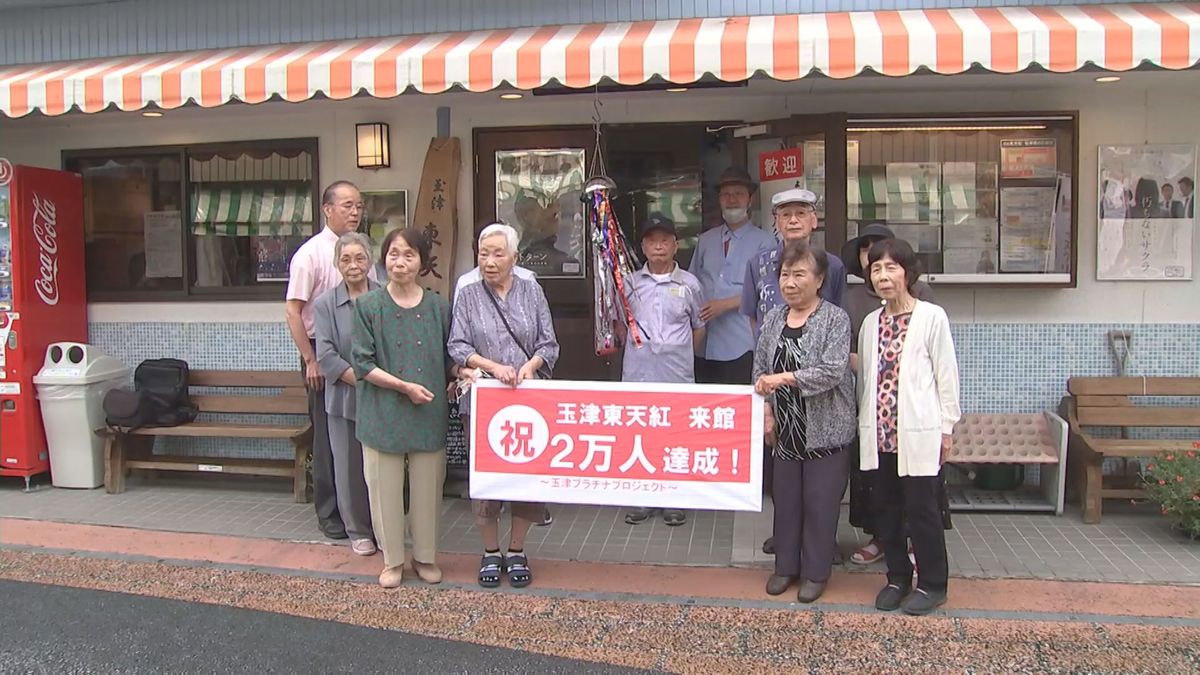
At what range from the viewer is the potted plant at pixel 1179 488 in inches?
193

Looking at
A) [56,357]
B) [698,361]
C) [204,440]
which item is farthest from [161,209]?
[698,361]

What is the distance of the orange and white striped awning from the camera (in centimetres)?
436

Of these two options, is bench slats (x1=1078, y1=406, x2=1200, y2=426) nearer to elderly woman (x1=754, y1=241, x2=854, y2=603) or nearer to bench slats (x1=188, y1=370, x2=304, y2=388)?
elderly woman (x1=754, y1=241, x2=854, y2=603)

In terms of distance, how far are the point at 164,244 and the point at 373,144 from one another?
2103mm

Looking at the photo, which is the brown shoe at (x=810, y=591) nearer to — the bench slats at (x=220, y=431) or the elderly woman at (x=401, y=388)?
the elderly woman at (x=401, y=388)

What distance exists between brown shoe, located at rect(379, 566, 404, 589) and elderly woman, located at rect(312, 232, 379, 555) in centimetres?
52

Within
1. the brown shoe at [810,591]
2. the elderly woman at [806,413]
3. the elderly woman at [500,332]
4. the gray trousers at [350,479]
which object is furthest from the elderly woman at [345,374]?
the brown shoe at [810,591]

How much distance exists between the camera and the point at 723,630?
405 centimetres

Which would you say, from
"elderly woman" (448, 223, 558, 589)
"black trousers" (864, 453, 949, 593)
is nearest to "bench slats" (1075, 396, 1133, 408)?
"black trousers" (864, 453, 949, 593)

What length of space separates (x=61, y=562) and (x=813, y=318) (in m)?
4.41

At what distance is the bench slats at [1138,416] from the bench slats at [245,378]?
5.44 metres

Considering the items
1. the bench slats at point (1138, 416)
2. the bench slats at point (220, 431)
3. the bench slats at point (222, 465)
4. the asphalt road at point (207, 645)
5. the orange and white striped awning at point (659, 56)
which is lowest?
the asphalt road at point (207, 645)

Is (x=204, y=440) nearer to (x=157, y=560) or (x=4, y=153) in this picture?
(x=157, y=560)

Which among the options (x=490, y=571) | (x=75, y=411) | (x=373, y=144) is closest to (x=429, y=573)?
(x=490, y=571)
